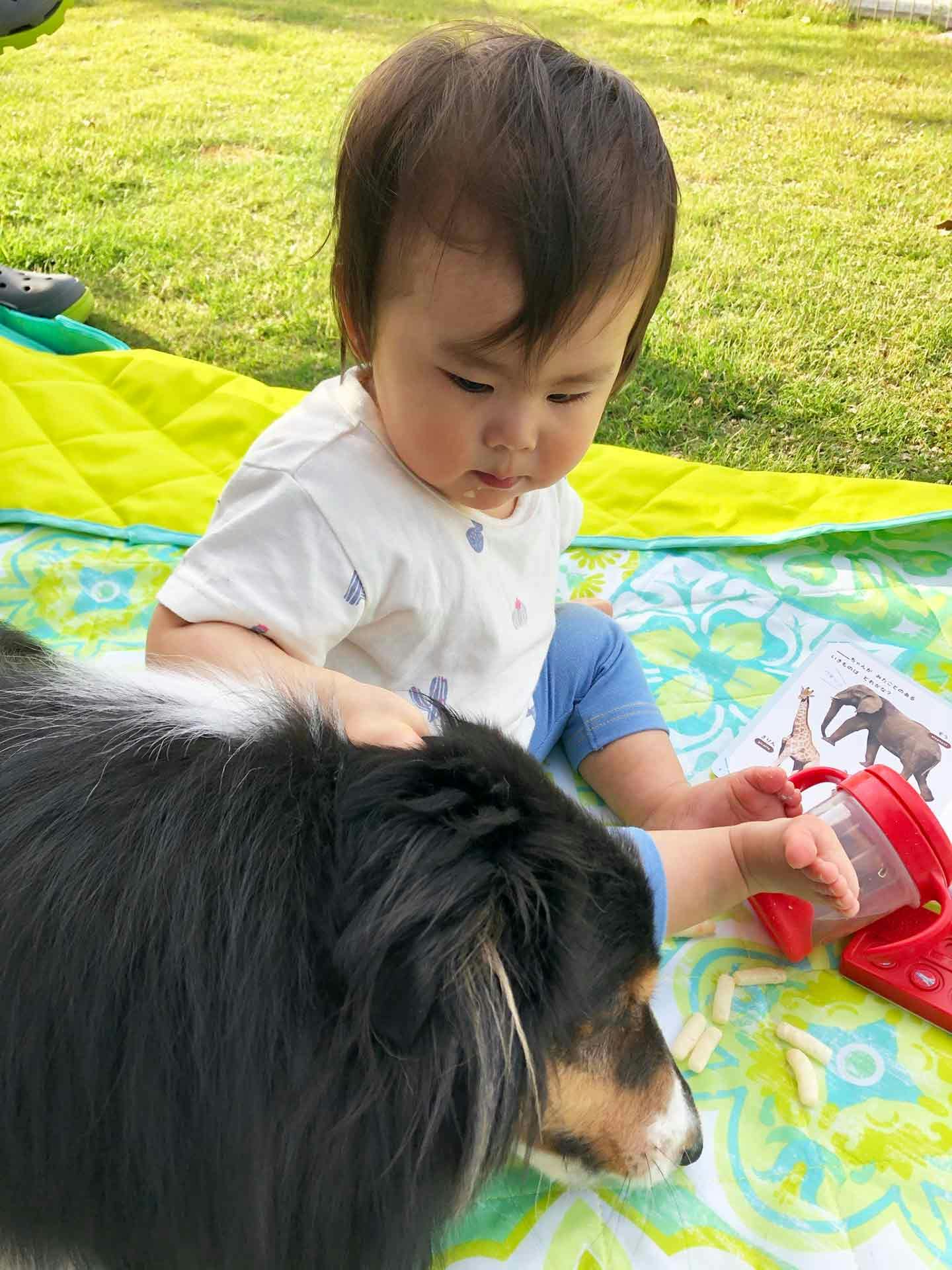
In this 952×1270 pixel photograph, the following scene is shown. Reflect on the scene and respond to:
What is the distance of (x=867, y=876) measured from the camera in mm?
2068

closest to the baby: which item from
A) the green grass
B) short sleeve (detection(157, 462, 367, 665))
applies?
short sleeve (detection(157, 462, 367, 665))

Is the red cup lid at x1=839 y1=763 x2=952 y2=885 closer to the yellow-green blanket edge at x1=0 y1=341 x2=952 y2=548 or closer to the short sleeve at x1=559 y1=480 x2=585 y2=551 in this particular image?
the short sleeve at x1=559 y1=480 x2=585 y2=551

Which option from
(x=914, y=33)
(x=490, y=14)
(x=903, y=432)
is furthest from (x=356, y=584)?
(x=914, y=33)

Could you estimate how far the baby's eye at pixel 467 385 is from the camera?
1771 millimetres

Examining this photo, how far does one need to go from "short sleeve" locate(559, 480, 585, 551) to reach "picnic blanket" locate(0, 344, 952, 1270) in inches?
15.4

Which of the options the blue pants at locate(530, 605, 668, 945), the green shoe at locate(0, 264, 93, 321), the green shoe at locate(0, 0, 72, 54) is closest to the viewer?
the blue pants at locate(530, 605, 668, 945)

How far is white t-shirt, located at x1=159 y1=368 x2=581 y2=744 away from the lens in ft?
6.04

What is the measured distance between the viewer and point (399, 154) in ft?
5.57

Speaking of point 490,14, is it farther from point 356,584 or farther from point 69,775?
point 69,775

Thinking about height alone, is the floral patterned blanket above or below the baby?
below

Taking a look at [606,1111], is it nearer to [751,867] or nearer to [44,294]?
[751,867]

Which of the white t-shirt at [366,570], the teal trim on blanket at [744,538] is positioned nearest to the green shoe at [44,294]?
the teal trim on blanket at [744,538]

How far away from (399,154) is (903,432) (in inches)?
107

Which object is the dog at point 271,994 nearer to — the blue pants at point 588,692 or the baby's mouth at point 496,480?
the baby's mouth at point 496,480
